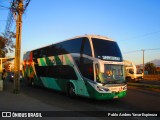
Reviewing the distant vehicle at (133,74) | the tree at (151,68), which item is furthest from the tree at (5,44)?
the tree at (151,68)

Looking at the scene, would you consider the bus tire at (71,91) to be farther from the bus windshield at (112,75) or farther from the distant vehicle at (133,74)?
the distant vehicle at (133,74)

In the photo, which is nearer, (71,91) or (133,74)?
(71,91)

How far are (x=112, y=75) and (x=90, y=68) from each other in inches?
53.3

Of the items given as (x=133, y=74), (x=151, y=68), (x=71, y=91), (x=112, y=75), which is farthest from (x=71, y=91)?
(x=151, y=68)

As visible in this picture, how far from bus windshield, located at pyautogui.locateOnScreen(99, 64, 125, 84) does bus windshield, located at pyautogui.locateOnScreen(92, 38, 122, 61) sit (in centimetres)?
50

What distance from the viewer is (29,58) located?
27.6 meters

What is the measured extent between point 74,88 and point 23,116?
6.87m

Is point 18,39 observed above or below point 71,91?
above

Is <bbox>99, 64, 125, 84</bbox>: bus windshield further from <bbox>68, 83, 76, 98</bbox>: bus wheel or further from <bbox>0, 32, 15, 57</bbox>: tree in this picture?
<bbox>0, 32, 15, 57</bbox>: tree

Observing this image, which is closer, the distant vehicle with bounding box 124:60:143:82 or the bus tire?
the bus tire

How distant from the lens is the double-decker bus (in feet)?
47.2

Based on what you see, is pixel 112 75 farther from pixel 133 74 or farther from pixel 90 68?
pixel 133 74

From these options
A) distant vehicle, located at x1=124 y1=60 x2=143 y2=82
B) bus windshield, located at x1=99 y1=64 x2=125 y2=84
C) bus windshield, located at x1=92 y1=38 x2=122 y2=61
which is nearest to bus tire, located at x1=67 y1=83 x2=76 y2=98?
bus windshield, located at x1=99 y1=64 x2=125 y2=84

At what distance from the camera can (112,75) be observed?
14789mm
